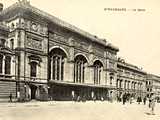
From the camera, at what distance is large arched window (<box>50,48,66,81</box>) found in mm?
7632

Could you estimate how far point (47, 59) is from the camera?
7164mm

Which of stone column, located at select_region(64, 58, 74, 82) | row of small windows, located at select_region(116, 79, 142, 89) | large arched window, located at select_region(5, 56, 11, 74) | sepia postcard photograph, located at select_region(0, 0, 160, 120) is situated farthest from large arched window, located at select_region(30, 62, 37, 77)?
row of small windows, located at select_region(116, 79, 142, 89)

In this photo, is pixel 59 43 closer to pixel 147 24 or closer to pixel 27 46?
pixel 27 46

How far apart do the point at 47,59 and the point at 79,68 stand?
1.93 metres

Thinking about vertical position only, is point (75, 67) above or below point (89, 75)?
above

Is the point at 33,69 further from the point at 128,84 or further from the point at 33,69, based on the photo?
the point at 128,84

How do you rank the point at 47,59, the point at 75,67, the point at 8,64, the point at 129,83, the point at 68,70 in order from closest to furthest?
1. the point at 8,64
2. the point at 47,59
3. the point at 68,70
4. the point at 75,67
5. the point at 129,83

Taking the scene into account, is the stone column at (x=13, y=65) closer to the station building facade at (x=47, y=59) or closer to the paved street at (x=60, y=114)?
the station building facade at (x=47, y=59)

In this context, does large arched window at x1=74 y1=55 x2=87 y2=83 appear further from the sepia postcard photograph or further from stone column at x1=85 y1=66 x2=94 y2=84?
stone column at x1=85 y1=66 x2=94 y2=84

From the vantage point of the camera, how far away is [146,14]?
341 centimetres

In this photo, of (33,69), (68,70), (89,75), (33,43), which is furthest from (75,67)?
(33,43)

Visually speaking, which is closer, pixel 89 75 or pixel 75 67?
pixel 75 67

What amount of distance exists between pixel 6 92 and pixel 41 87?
4.85 feet

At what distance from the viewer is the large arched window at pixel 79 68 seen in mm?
8642
